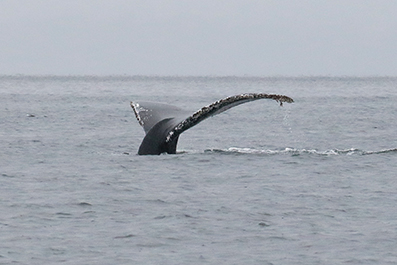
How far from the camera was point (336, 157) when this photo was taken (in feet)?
71.8

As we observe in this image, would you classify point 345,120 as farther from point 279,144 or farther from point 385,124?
point 279,144

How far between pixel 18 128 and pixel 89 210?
70.8ft

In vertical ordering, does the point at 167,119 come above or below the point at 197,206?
above

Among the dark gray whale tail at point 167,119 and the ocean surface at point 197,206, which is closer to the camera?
the ocean surface at point 197,206

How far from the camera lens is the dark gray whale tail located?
17.0 m

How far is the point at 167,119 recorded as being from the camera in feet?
59.4

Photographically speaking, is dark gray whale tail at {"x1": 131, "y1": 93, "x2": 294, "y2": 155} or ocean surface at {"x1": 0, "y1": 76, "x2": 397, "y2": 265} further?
dark gray whale tail at {"x1": 131, "y1": 93, "x2": 294, "y2": 155}

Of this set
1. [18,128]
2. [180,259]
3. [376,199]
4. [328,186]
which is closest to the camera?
[180,259]

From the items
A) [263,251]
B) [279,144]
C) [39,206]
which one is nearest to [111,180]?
[39,206]

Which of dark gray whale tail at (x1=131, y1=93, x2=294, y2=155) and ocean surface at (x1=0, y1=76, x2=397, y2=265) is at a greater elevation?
dark gray whale tail at (x1=131, y1=93, x2=294, y2=155)

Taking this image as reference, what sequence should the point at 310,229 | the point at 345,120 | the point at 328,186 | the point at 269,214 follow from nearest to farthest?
1. the point at 310,229
2. the point at 269,214
3. the point at 328,186
4. the point at 345,120

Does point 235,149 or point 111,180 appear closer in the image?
point 111,180

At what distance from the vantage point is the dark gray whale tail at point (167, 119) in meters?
17.0

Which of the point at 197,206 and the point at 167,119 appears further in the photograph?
the point at 167,119
